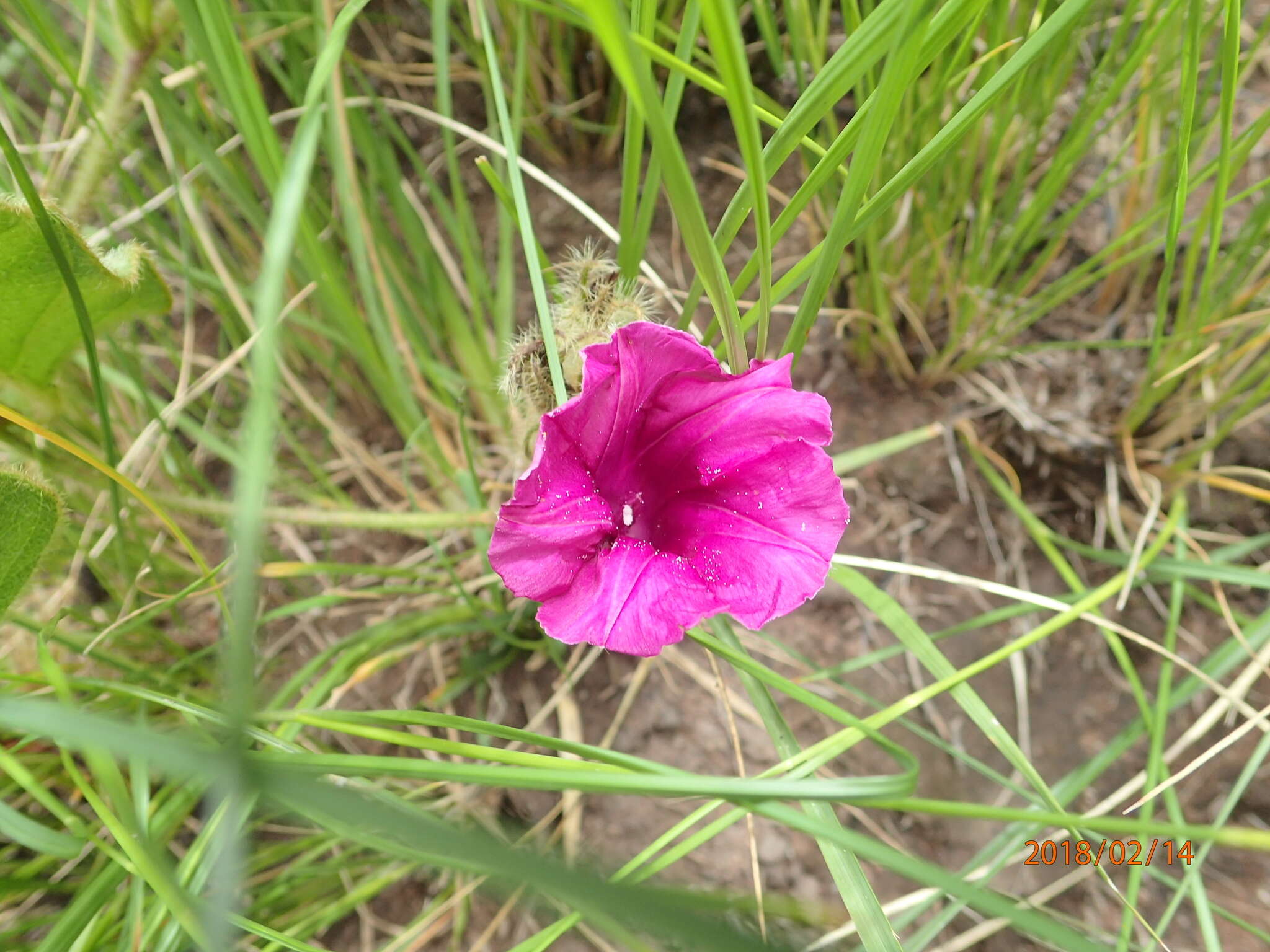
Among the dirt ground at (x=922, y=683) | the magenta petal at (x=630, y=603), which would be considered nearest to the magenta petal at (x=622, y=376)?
the magenta petal at (x=630, y=603)

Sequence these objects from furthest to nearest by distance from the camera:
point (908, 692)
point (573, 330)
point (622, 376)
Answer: point (908, 692), point (573, 330), point (622, 376)

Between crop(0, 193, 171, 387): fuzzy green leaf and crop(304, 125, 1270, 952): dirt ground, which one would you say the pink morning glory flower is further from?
crop(0, 193, 171, 387): fuzzy green leaf

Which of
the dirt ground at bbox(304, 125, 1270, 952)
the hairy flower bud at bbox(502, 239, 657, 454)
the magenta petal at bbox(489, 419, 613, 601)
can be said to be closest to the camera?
the magenta petal at bbox(489, 419, 613, 601)

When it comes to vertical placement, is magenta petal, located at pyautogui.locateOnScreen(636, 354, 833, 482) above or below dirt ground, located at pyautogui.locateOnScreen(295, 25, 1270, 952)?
above

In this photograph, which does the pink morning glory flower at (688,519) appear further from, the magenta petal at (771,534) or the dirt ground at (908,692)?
the dirt ground at (908,692)

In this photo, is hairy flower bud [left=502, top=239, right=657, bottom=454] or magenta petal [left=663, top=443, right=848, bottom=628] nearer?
magenta petal [left=663, top=443, right=848, bottom=628]

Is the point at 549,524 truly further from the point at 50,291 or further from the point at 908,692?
the point at 908,692

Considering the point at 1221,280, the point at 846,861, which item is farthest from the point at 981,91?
the point at 1221,280
